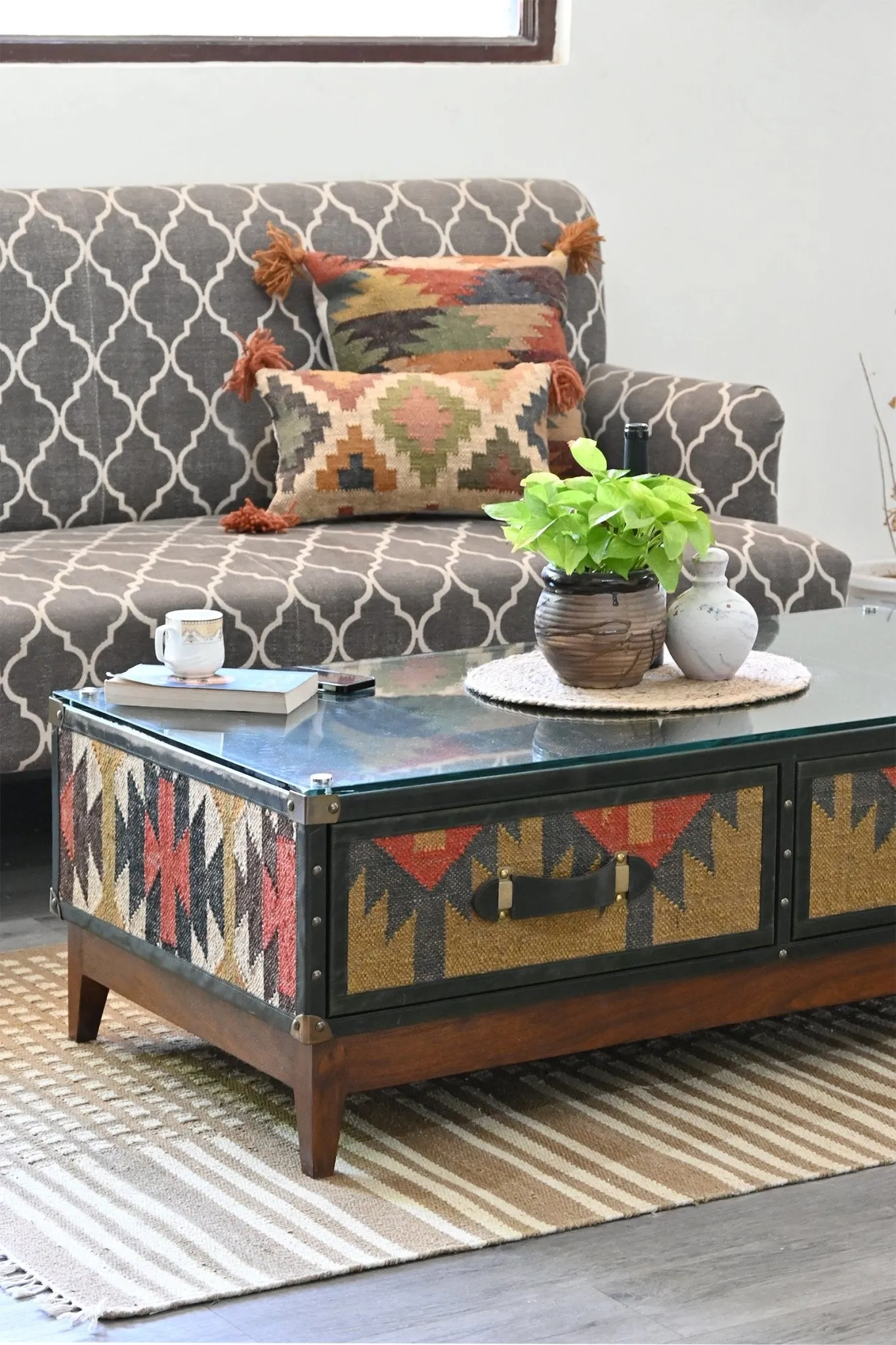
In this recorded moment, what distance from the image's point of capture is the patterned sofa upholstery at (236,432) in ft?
9.80

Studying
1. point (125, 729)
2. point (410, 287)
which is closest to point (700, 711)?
point (125, 729)

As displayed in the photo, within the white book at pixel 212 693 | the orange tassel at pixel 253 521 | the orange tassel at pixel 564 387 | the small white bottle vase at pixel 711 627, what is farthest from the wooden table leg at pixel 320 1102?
the orange tassel at pixel 564 387

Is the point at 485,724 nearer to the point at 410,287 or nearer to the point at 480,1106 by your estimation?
the point at 480,1106

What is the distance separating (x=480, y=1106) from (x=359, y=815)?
16.4 inches

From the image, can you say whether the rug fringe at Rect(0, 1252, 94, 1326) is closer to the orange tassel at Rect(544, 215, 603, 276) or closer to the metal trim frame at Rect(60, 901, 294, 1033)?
the metal trim frame at Rect(60, 901, 294, 1033)

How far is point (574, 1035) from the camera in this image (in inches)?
82.8

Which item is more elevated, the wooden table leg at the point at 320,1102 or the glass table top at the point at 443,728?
the glass table top at the point at 443,728

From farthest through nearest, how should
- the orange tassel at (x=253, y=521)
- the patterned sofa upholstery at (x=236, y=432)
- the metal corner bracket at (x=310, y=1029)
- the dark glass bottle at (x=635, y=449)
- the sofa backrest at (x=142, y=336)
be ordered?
the sofa backrest at (x=142, y=336) → the orange tassel at (x=253, y=521) → the patterned sofa upholstery at (x=236, y=432) → the dark glass bottle at (x=635, y=449) → the metal corner bracket at (x=310, y=1029)

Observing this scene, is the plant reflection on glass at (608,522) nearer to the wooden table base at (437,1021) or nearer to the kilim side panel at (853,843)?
the kilim side panel at (853,843)

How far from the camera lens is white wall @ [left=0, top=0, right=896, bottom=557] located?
3.80 m

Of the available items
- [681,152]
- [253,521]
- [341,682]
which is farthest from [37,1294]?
[681,152]

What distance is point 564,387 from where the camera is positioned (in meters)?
3.51

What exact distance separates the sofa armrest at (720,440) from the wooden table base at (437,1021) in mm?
1289

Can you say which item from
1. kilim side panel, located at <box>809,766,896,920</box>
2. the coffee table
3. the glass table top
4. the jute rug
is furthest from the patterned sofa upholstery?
kilim side panel, located at <box>809,766,896,920</box>
